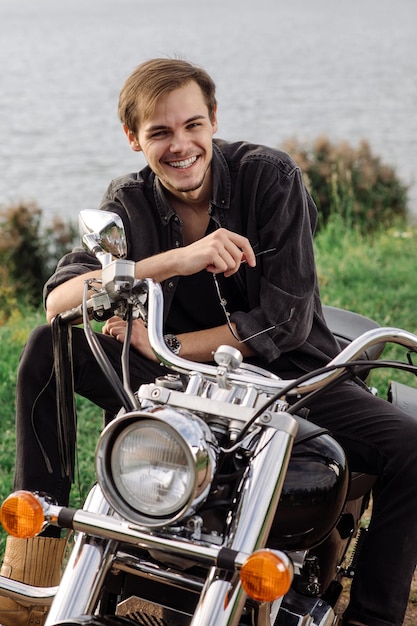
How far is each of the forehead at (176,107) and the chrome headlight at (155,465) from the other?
118 cm

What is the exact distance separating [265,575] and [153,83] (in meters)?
1.49

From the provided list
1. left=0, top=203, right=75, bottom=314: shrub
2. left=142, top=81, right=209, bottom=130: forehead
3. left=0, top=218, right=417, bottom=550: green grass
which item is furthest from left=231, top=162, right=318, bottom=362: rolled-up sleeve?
left=0, top=203, right=75, bottom=314: shrub

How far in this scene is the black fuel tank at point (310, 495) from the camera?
1806 mm

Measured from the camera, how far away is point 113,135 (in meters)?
21.9

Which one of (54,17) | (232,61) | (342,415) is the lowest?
(342,415)

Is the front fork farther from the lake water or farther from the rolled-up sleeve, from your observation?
the lake water

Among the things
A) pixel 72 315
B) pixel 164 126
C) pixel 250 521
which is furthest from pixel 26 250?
pixel 250 521

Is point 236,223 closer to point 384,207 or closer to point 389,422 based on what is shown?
point 389,422

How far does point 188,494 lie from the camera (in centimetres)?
145

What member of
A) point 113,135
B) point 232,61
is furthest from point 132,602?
point 232,61

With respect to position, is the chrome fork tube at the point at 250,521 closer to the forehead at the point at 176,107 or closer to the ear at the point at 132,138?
the forehead at the point at 176,107

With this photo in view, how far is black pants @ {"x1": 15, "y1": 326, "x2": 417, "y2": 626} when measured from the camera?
2117mm

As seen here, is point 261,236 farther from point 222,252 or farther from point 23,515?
point 23,515

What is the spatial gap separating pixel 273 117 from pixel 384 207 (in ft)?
48.0
